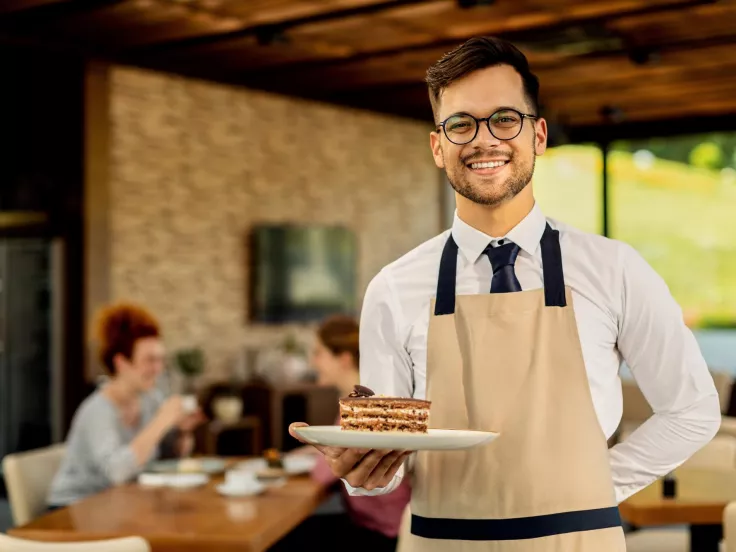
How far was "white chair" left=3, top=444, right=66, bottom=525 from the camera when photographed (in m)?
3.52

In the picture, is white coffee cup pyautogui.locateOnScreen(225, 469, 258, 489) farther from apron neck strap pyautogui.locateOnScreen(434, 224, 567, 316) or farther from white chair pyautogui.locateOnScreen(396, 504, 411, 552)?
apron neck strap pyautogui.locateOnScreen(434, 224, 567, 316)

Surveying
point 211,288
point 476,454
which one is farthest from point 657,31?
point 476,454

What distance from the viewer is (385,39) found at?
6.52m

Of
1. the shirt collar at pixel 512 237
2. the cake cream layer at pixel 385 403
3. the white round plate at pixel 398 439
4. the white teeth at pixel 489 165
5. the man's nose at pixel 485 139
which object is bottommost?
the white round plate at pixel 398 439

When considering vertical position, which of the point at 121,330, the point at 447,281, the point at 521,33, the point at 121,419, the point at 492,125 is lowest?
the point at 121,419

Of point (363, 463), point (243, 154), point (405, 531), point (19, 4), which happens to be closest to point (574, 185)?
point (243, 154)

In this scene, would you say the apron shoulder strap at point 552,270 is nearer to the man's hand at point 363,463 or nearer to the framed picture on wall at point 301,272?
the man's hand at point 363,463

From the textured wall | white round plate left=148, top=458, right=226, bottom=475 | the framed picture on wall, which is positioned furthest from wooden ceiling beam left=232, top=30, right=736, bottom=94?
white round plate left=148, top=458, right=226, bottom=475

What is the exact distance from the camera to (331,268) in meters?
8.36

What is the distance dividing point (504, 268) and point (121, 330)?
2.68 m

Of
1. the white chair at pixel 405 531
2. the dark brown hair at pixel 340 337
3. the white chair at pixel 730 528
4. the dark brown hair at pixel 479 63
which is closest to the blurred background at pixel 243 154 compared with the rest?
the dark brown hair at pixel 340 337

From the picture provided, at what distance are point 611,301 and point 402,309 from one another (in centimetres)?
34

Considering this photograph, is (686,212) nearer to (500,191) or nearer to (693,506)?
(693,506)

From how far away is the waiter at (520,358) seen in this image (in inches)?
57.7
